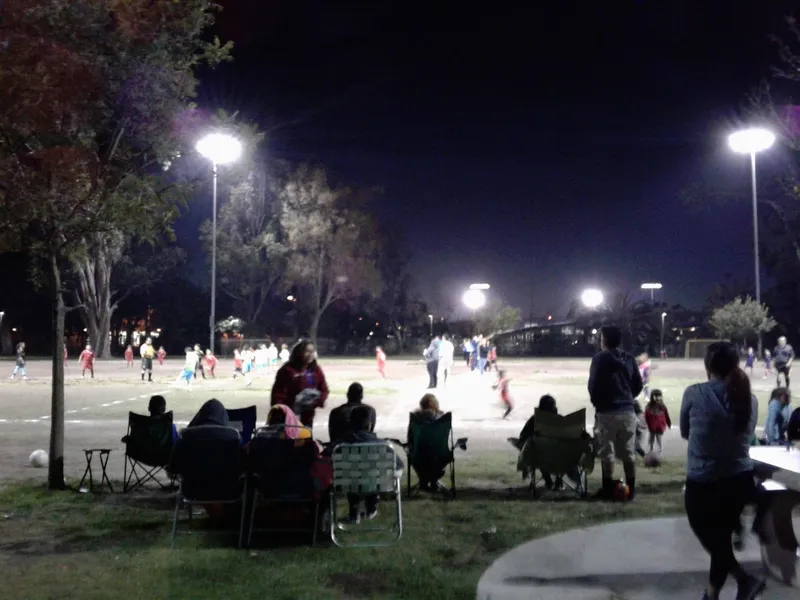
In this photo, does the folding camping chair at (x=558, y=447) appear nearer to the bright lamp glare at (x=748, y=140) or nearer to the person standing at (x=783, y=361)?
the person standing at (x=783, y=361)

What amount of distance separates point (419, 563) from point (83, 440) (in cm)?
918

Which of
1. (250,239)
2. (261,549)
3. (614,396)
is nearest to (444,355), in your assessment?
(614,396)

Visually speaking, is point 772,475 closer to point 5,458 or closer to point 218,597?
point 218,597

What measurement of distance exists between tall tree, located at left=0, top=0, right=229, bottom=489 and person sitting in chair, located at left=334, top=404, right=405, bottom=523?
353cm

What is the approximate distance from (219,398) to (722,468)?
1829 centimetres

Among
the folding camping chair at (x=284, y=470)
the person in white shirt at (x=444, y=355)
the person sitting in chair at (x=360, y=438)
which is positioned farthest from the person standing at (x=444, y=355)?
the folding camping chair at (x=284, y=470)

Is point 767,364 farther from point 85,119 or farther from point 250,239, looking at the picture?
point 250,239

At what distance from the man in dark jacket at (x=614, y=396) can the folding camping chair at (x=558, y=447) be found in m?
0.19

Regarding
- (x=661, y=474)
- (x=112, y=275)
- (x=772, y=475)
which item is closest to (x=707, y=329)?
(x=112, y=275)

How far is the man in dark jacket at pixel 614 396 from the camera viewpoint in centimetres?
793

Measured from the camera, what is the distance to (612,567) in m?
5.76

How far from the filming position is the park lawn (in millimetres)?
5371

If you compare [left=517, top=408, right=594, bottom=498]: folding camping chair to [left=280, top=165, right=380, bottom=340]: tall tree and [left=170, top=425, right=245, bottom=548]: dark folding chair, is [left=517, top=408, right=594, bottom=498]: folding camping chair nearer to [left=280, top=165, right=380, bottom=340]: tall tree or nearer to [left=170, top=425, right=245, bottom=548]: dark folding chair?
[left=170, top=425, right=245, bottom=548]: dark folding chair

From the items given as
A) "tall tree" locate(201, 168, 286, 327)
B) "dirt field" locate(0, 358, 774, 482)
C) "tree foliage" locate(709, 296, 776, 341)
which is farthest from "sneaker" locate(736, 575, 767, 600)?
"tall tree" locate(201, 168, 286, 327)
